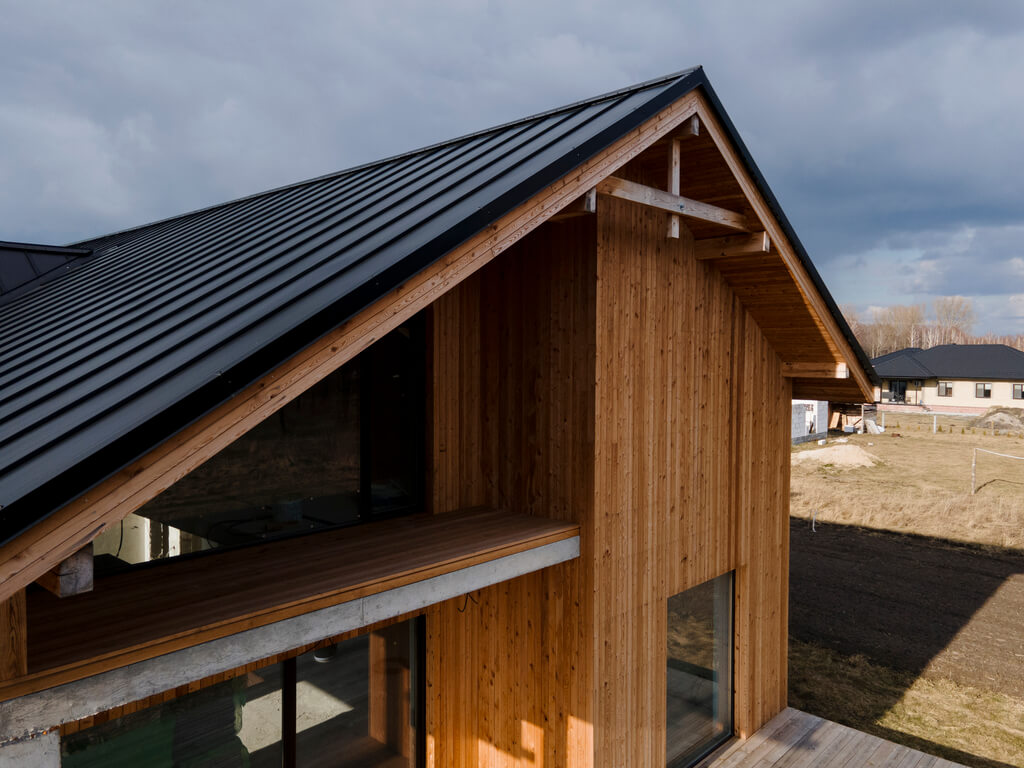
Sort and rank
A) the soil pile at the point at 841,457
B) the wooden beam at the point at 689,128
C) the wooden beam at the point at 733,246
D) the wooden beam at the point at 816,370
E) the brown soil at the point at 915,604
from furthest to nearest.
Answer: the soil pile at the point at 841,457 → the brown soil at the point at 915,604 → the wooden beam at the point at 816,370 → the wooden beam at the point at 733,246 → the wooden beam at the point at 689,128

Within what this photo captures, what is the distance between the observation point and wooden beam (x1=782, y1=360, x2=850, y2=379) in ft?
24.8

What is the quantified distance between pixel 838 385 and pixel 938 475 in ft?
59.6

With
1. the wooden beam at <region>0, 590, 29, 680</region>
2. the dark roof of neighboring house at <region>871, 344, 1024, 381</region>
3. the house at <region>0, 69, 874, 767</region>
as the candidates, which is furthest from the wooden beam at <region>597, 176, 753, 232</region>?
the dark roof of neighboring house at <region>871, 344, 1024, 381</region>

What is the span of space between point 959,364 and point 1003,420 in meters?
11.0

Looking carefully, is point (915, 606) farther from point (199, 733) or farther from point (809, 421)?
point (809, 421)

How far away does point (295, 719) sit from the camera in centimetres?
457

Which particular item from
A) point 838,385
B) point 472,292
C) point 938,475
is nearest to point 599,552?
Result: point 472,292

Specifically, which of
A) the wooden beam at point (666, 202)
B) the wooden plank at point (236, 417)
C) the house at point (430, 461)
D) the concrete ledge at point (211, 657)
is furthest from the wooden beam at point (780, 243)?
the concrete ledge at point (211, 657)

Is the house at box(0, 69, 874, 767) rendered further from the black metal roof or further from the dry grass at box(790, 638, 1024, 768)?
the dry grass at box(790, 638, 1024, 768)

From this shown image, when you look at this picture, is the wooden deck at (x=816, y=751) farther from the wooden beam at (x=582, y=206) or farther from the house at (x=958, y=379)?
the house at (x=958, y=379)

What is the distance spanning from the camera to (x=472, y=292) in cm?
572

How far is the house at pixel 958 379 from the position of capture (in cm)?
4569

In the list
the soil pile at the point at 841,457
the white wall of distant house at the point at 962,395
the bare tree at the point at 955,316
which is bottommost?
the soil pile at the point at 841,457

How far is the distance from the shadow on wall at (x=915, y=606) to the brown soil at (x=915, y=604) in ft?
0.06
